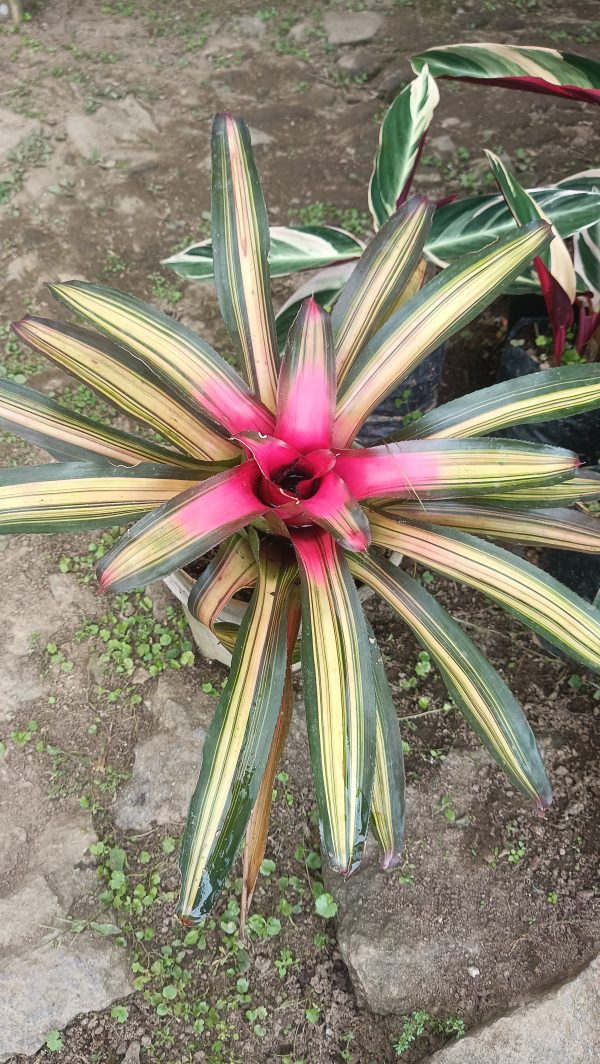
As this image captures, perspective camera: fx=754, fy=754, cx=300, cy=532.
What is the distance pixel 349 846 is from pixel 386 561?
0.42m

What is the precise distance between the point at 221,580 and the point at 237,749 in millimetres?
242

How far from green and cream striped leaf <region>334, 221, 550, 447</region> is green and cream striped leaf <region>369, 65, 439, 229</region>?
540mm

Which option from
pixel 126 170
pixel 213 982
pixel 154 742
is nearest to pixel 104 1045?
pixel 213 982

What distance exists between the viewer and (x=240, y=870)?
1378mm

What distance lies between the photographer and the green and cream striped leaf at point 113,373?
1.07m

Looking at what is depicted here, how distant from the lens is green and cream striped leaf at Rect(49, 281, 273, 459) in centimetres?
102

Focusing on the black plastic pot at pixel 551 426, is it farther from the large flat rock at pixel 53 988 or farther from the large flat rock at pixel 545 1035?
the large flat rock at pixel 53 988

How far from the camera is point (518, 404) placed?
1016 millimetres

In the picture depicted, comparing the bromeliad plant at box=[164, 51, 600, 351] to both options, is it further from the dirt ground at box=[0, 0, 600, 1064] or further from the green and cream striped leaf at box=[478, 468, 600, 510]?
the green and cream striped leaf at box=[478, 468, 600, 510]

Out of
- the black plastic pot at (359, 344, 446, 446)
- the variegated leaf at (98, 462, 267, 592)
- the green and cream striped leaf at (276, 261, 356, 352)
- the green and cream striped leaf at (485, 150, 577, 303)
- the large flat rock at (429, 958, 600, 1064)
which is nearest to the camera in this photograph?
the variegated leaf at (98, 462, 267, 592)

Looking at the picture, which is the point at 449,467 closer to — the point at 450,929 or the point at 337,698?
the point at 337,698

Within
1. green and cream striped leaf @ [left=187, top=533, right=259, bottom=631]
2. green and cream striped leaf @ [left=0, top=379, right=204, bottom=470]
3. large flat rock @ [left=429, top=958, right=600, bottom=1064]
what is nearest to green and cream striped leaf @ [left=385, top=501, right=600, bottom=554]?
green and cream striped leaf @ [left=187, top=533, right=259, bottom=631]

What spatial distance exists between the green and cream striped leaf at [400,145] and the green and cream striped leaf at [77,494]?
87 cm

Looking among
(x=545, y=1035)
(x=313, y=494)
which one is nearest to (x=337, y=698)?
(x=313, y=494)
